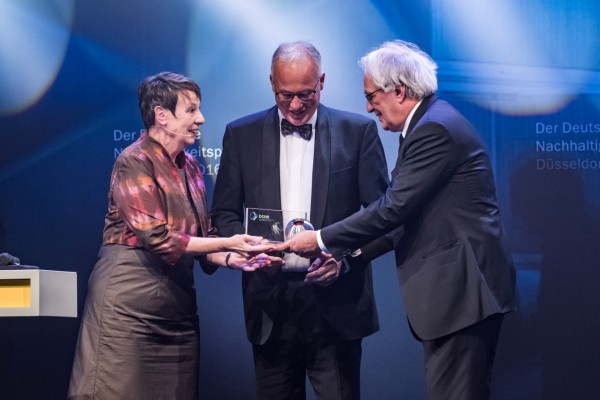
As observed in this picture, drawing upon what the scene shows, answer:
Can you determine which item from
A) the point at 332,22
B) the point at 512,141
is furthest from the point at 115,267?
the point at 512,141

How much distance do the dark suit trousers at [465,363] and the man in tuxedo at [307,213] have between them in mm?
507

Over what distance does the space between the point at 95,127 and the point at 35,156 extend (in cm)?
35

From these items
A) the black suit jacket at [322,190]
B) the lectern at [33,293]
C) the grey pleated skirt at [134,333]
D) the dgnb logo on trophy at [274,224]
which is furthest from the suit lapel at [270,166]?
the lectern at [33,293]

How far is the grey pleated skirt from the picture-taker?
A: 302cm

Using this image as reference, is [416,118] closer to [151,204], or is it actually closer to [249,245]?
[249,245]

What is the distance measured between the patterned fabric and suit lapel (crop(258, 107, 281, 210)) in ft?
0.92

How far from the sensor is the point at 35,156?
4289 millimetres

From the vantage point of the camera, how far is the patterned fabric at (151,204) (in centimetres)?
304

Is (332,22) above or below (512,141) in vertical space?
above

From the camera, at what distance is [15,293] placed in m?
2.57

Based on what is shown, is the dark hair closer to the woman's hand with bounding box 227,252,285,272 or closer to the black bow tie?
the black bow tie

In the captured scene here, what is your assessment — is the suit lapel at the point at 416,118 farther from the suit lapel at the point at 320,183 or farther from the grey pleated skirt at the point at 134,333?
the grey pleated skirt at the point at 134,333

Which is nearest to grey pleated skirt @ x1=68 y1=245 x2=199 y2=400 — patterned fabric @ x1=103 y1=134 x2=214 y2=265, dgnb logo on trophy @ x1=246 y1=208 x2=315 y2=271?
patterned fabric @ x1=103 y1=134 x2=214 y2=265

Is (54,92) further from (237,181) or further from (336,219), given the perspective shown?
(336,219)
